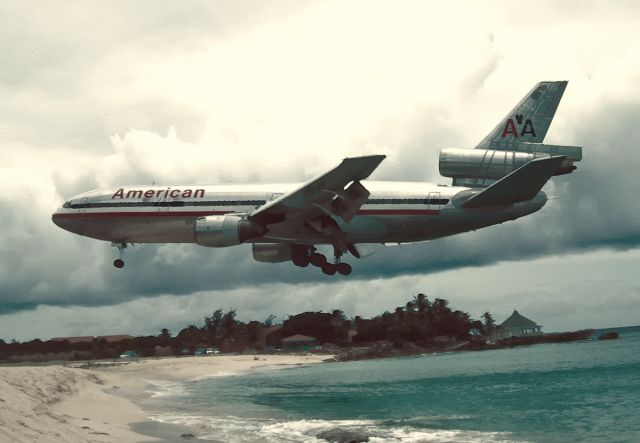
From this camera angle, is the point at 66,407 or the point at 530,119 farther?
the point at 66,407

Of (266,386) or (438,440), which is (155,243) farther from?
(266,386)

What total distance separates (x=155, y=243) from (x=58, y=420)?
36.5 ft

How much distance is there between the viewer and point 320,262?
1870 inches

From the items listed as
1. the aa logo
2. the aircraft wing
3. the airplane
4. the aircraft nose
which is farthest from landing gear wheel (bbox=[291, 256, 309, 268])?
the aircraft nose

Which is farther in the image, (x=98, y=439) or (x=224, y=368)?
(x=224, y=368)

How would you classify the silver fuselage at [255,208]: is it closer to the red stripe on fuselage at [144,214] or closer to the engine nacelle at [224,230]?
the red stripe on fuselage at [144,214]

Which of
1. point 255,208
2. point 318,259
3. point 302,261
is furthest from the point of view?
point 302,261

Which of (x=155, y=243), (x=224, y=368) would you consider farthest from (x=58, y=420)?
(x=224, y=368)

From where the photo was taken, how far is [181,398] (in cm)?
7631

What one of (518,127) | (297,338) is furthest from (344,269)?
(297,338)

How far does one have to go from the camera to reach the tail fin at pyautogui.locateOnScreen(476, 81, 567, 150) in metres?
43.1

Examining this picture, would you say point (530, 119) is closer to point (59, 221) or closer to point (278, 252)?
point (278, 252)

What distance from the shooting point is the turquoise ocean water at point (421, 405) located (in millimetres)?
52312

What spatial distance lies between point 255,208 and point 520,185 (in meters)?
14.1
